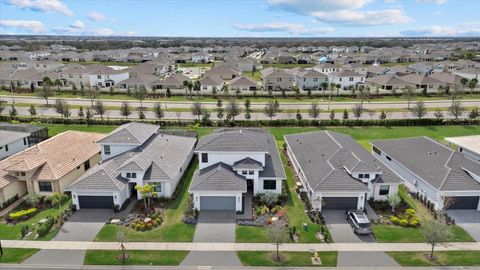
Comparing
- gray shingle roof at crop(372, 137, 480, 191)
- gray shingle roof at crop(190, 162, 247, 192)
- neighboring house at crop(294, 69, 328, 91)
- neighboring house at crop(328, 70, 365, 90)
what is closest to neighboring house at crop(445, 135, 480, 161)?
gray shingle roof at crop(372, 137, 480, 191)

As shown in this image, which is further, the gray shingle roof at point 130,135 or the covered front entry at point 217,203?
the gray shingle roof at point 130,135

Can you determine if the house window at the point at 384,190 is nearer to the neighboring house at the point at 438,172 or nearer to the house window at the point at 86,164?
the neighboring house at the point at 438,172

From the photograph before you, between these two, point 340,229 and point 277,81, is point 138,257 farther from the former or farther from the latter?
point 277,81

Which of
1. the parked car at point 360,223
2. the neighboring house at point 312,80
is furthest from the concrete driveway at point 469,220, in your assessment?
the neighboring house at point 312,80

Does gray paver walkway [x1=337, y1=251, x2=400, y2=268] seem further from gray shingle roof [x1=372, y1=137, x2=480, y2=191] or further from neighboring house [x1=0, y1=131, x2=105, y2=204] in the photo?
neighboring house [x1=0, y1=131, x2=105, y2=204]

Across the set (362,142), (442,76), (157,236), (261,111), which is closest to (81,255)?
(157,236)

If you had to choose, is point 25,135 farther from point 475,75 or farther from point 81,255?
point 475,75
